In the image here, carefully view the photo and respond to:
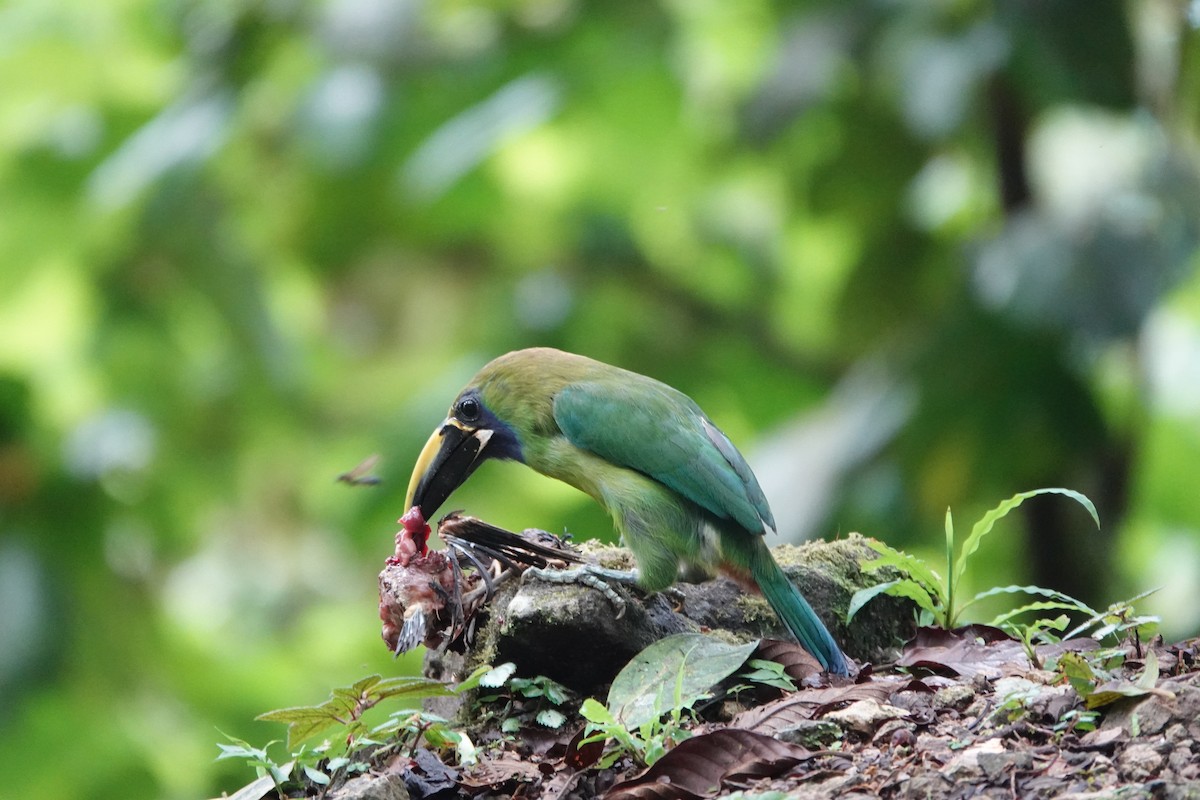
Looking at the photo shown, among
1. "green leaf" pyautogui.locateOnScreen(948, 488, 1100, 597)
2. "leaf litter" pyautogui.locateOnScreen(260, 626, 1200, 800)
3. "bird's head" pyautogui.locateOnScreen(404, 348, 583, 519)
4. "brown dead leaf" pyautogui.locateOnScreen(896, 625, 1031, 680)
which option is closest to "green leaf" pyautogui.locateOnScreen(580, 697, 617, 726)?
"leaf litter" pyautogui.locateOnScreen(260, 626, 1200, 800)

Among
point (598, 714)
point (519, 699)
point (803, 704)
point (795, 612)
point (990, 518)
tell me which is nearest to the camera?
point (598, 714)

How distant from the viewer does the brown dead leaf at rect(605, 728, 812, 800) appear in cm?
272

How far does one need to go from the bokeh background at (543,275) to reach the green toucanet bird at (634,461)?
7.44 feet

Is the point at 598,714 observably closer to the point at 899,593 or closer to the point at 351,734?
the point at 351,734

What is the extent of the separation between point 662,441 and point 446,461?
700 mm

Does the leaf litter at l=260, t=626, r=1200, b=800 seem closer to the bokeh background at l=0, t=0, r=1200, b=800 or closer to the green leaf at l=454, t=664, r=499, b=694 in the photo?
the green leaf at l=454, t=664, r=499, b=694

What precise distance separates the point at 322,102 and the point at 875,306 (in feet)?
10.4

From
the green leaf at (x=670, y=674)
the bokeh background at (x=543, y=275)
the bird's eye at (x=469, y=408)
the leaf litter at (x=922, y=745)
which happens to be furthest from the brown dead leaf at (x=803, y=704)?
the bokeh background at (x=543, y=275)

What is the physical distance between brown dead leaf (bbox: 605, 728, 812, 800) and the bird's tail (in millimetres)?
554

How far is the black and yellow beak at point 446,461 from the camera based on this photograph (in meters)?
4.14

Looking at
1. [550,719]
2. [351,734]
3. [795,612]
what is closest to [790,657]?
[795,612]

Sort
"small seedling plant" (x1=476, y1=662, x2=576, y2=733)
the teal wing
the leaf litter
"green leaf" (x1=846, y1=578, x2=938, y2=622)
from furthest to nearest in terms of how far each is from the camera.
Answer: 1. the teal wing
2. "green leaf" (x1=846, y1=578, x2=938, y2=622)
3. "small seedling plant" (x1=476, y1=662, x2=576, y2=733)
4. the leaf litter

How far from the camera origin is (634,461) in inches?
151

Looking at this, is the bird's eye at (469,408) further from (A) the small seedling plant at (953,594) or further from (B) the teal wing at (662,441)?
(A) the small seedling plant at (953,594)
